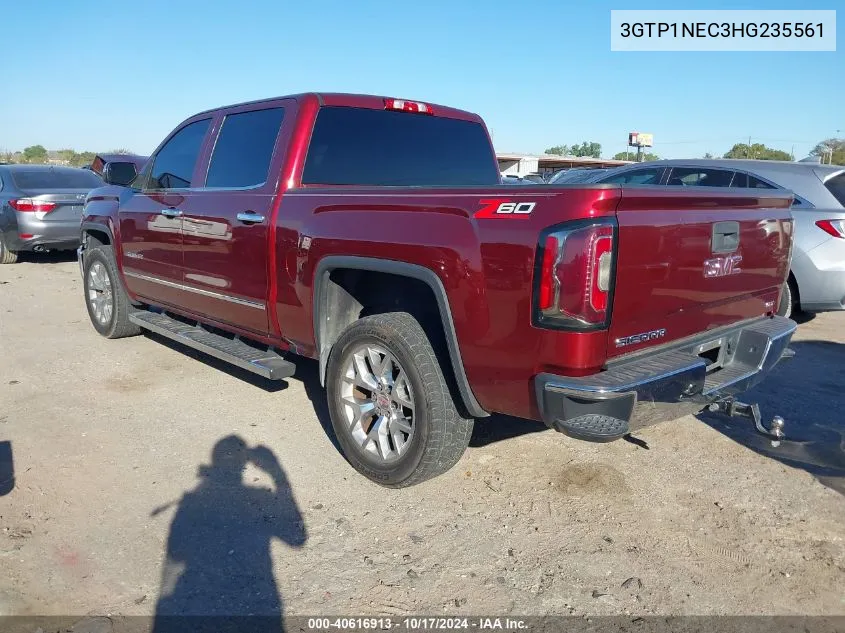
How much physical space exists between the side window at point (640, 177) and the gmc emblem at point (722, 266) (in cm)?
415

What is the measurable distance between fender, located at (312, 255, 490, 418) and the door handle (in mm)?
632

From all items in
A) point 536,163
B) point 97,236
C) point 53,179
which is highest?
point 536,163

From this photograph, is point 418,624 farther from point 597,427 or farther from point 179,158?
point 179,158

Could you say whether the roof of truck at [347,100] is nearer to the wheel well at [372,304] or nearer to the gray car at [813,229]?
the wheel well at [372,304]

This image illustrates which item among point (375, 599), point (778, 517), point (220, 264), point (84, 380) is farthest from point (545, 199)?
point (84, 380)

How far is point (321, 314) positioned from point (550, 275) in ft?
5.22

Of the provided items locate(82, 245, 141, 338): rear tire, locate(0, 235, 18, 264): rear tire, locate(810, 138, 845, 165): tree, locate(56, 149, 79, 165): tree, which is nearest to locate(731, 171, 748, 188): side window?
locate(82, 245, 141, 338): rear tire

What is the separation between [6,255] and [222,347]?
8.79 m

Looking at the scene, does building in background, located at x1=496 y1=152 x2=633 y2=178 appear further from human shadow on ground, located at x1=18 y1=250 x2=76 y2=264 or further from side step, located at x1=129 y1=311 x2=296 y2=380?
side step, located at x1=129 y1=311 x2=296 y2=380

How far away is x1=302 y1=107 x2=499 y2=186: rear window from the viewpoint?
13.8 feet

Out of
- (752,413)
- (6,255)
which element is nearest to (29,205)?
(6,255)

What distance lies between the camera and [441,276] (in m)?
3.07

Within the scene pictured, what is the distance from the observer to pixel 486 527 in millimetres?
3242

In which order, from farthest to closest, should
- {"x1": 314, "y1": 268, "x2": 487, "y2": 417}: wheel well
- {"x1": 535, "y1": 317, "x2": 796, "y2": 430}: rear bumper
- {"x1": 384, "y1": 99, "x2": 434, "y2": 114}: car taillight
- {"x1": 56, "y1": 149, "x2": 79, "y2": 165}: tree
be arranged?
{"x1": 56, "y1": 149, "x2": 79, "y2": 165}: tree
{"x1": 384, "y1": 99, "x2": 434, "y2": 114}: car taillight
{"x1": 314, "y1": 268, "x2": 487, "y2": 417}: wheel well
{"x1": 535, "y1": 317, "x2": 796, "y2": 430}: rear bumper
